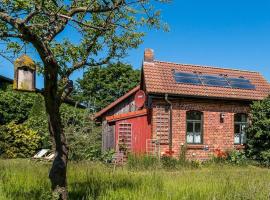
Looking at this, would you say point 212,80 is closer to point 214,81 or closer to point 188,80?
point 214,81

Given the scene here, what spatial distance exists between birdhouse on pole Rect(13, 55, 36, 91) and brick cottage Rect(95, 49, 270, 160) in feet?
42.0

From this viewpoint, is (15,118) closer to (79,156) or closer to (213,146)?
(79,156)

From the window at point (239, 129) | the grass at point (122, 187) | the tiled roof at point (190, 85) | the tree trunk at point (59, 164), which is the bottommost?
the grass at point (122, 187)

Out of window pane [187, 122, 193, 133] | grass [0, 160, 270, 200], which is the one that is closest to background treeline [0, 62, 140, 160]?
window pane [187, 122, 193, 133]

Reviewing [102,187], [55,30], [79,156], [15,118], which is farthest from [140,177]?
[15,118]

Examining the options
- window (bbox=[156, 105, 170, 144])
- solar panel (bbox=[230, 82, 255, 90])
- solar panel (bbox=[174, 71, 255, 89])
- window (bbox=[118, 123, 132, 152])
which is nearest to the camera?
window (bbox=[156, 105, 170, 144])

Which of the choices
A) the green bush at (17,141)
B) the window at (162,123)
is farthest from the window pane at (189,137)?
the green bush at (17,141)

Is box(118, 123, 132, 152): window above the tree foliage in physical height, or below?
below

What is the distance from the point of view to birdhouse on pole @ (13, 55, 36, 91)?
21.8 feet

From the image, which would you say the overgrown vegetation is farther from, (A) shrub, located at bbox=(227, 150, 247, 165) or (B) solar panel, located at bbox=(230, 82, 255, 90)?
(B) solar panel, located at bbox=(230, 82, 255, 90)

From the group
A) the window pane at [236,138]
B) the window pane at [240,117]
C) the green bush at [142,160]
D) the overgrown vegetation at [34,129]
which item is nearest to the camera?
the green bush at [142,160]

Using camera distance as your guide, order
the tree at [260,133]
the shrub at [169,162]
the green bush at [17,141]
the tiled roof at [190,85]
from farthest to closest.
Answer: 1. the green bush at [17,141]
2. the tiled roof at [190,85]
3. the tree at [260,133]
4. the shrub at [169,162]

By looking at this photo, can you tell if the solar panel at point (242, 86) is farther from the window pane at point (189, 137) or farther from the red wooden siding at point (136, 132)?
the red wooden siding at point (136, 132)

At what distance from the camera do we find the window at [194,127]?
811 inches
